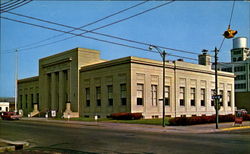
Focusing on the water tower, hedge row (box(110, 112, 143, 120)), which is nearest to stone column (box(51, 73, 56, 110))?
hedge row (box(110, 112, 143, 120))

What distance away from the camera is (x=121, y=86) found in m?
48.5

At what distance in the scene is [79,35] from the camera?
76.8ft

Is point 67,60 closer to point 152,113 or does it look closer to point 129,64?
point 129,64

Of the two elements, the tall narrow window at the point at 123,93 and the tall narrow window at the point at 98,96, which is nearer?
the tall narrow window at the point at 123,93

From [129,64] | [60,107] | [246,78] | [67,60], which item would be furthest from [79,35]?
[246,78]

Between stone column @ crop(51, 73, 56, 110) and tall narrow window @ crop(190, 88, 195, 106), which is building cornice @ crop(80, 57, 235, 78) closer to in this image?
tall narrow window @ crop(190, 88, 195, 106)

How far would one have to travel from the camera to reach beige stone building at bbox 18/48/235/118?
48000 mm

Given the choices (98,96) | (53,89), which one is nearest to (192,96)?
(98,96)

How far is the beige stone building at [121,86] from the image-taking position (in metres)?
48.0

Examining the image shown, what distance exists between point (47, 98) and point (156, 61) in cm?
2875

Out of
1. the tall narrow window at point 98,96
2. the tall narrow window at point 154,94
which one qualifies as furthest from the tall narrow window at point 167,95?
the tall narrow window at point 98,96

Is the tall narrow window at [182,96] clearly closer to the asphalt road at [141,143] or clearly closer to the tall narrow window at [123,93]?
the tall narrow window at [123,93]

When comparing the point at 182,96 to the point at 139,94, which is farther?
the point at 182,96

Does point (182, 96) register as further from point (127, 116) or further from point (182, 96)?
point (127, 116)
